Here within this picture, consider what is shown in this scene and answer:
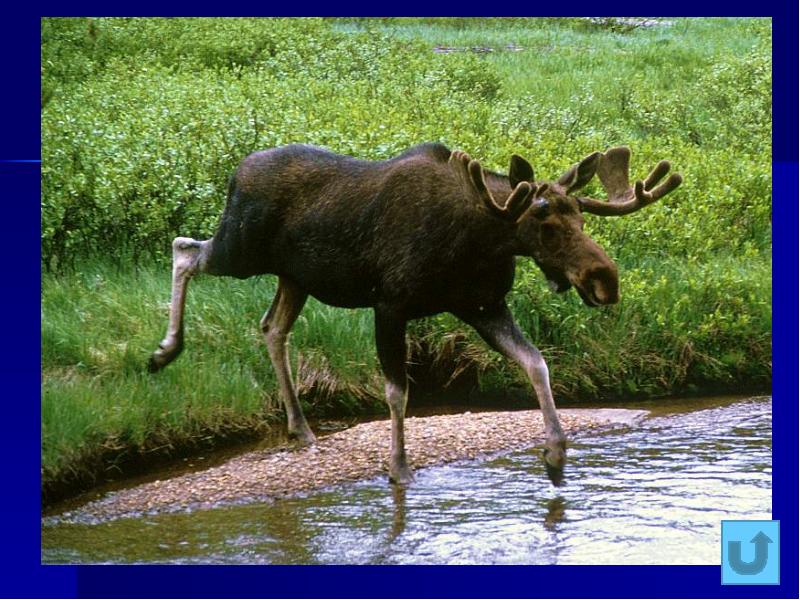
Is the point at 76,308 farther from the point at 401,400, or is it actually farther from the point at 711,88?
the point at 711,88

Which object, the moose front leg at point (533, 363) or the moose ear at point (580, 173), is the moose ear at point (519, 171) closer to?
the moose ear at point (580, 173)

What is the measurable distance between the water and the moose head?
0.96 meters

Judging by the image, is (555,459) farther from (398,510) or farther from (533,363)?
(398,510)

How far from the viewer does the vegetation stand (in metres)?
6.80

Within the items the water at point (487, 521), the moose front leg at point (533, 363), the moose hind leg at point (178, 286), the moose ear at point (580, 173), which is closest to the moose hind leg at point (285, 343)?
the moose hind leg at point (178, 286)

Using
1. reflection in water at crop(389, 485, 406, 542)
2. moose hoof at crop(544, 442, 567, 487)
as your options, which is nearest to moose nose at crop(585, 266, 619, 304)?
moose hoof at crop(544, 442, 567, 487)

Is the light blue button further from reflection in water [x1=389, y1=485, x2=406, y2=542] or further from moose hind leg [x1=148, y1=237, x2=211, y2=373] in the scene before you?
moose hind leg [x1=148, y1=237, x2=211, y2=373]

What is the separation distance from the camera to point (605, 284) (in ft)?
18.2

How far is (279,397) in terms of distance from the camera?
6938 millimetres

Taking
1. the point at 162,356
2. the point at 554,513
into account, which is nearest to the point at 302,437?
the point at 162,356

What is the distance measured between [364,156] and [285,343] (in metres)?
1.47

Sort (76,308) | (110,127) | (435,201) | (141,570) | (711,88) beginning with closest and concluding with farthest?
(141,570)
(435,201)
(76,308)
(110,127)
(711,88)
